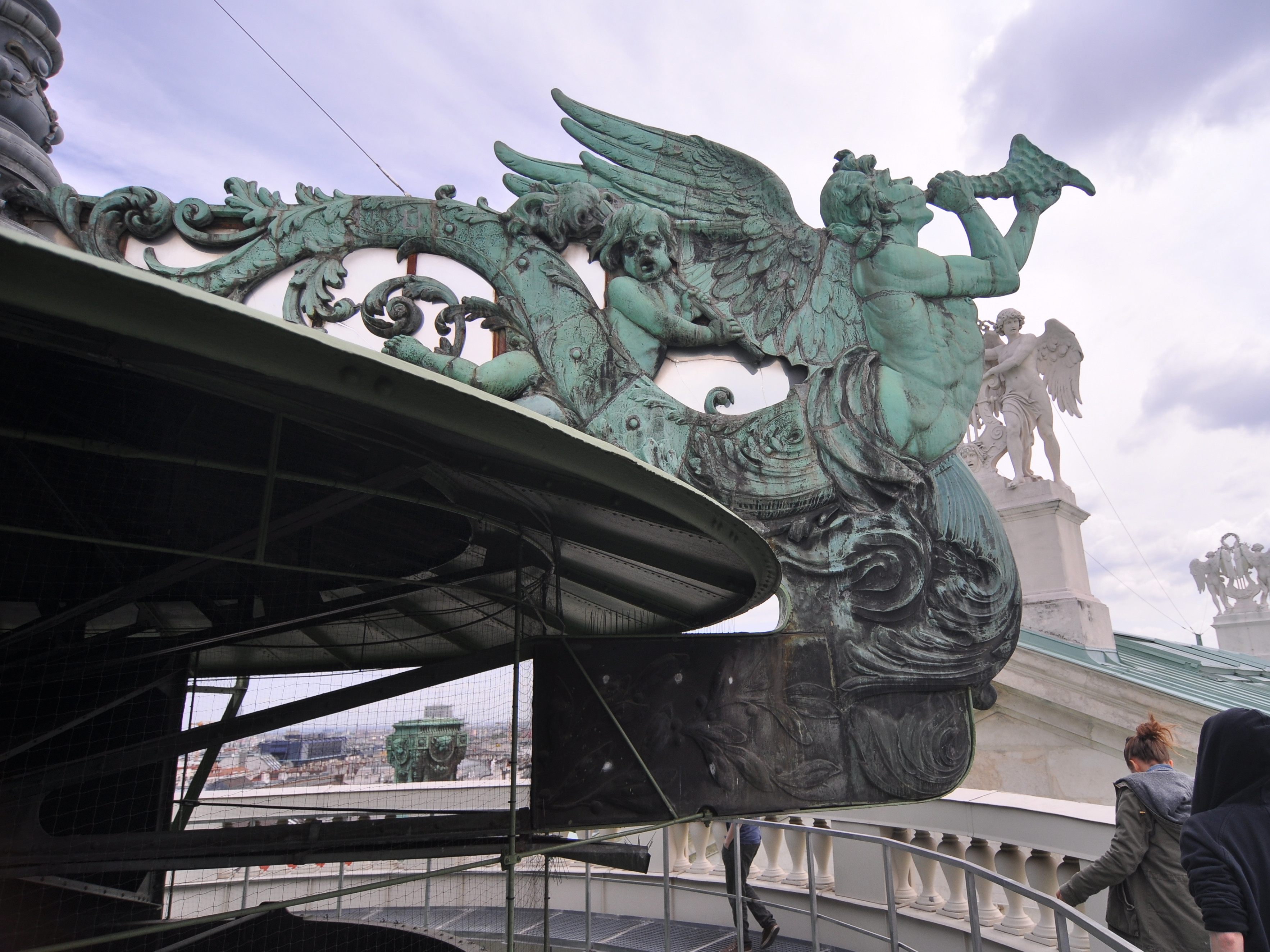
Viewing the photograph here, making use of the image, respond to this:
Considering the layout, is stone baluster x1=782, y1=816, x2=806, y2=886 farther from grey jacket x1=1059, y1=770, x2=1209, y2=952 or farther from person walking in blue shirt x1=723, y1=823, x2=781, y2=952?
grey jacket x1=1059, y1=770, x2=1209, y2=952

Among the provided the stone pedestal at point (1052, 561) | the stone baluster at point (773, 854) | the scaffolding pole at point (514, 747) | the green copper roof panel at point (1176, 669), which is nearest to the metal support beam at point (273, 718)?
the scaffolding pole at point (514, 747)

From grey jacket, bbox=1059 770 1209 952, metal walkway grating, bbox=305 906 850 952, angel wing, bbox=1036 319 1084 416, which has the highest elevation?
angel wing, bbox=1036 319 1084 416

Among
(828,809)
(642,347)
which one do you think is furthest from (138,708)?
(828,809)

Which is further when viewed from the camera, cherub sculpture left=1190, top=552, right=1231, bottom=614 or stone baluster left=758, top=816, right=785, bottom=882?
cherub sculpture left=1190, top=552, right=1231, bottom=614

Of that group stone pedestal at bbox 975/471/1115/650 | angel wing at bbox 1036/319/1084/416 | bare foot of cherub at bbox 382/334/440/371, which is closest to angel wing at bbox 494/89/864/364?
bare foot of cherub at bbox 382/334/440/371

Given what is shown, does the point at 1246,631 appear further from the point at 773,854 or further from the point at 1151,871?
the point at 1151,871

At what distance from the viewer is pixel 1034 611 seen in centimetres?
1149

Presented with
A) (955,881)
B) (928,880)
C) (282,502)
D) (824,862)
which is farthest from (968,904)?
(282,502)

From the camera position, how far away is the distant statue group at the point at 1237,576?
942 inches

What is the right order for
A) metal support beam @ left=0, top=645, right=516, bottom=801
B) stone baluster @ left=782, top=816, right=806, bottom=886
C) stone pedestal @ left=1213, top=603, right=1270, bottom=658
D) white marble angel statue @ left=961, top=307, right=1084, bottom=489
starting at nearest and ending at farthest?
metal support beam @ left=0, top=645, right=516, bottom=801
stone baluster @ left=782, top=816, right=806, bottom=886
white marble angel statue @ left=961, top=307, right=1084, bottom=489
stone pedestal @ left=1213, top=603, right=1270, bottom=658

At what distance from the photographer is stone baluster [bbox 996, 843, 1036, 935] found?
538cm

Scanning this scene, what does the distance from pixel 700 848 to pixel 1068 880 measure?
4.01 metres

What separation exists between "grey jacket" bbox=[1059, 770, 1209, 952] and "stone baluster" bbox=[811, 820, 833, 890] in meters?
3.52

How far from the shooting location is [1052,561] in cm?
1180
